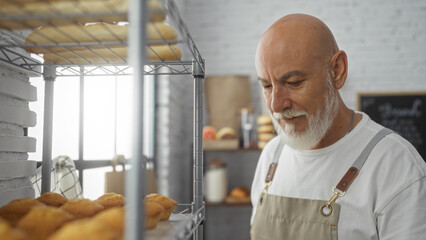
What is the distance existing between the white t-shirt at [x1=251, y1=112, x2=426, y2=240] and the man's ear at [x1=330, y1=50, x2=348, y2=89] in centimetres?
18

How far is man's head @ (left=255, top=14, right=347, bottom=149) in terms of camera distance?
1.27 metres

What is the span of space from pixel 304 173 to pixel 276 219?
0.21m

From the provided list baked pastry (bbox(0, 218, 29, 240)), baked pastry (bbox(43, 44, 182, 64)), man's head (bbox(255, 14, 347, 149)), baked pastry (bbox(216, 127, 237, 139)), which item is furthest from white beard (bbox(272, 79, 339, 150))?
baked pastry (bbox(216, 127, 237, 139))

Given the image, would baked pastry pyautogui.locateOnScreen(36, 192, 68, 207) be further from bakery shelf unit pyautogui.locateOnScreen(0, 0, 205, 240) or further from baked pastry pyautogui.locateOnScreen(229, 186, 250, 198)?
baked pastry pyautogui.locateOnScreen(229, 186, 250, 198)

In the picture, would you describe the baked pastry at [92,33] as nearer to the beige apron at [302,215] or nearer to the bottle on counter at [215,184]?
the beige apron at [302,215]

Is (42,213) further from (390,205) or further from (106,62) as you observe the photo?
(390,205)

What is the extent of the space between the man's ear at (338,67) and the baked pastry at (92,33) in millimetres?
880

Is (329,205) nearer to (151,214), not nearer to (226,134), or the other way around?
(151,214)

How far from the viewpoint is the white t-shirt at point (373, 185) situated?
46.3 inches

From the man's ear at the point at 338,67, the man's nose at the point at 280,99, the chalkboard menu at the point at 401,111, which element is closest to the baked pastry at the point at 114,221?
the man's nose at the point at 280,99

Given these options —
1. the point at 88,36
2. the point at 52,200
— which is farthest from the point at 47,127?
the point at 88,36

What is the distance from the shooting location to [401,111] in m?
3.54

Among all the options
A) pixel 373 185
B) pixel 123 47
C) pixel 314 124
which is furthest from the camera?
pixel 314 124

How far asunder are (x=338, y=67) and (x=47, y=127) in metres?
1.03
